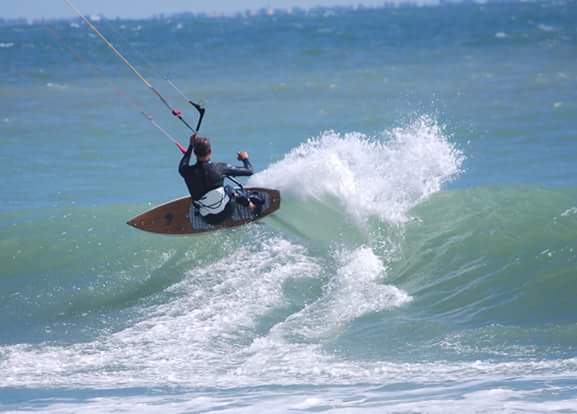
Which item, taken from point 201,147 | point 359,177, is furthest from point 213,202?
point 359,177

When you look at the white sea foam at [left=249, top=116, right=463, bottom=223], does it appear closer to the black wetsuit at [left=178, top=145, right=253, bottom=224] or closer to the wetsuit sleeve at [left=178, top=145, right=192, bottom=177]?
the black wetsuit at [left=178, top=145, right=253, bottom=224]

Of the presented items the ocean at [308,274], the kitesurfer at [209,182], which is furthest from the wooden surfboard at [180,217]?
the ocean at [308,274]

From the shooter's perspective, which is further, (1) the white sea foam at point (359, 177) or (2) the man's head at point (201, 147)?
(1) the white sea foam at point (359, 177)

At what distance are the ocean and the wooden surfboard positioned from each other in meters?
0.54

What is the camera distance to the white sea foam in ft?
41.9

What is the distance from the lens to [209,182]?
10.2 meters

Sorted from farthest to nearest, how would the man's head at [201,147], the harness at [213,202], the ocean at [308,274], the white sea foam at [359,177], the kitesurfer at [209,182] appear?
the white sea foam at [359,177] < the harness at [213,202] < the kitesurfer at [209,182] < the man's head at [201,147] < the ocean at [308,274]

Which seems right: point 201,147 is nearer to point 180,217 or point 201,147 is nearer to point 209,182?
point 209,182

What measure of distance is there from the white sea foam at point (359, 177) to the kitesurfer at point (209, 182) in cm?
182

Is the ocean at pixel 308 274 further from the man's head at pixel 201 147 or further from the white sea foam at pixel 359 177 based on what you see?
the man's head at pixel 201 147

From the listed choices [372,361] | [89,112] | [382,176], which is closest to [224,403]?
[372,361]

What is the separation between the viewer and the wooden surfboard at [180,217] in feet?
37.6

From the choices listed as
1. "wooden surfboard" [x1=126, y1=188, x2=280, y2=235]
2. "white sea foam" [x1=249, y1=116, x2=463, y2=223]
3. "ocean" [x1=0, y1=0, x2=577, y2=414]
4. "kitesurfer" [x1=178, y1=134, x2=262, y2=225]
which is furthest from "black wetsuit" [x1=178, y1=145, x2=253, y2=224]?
"white sea foam" [x1=249, y1=116, x2=463, y2=223]

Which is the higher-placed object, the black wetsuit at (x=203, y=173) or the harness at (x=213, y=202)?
the black wetsuit at (x=203, y=173)
